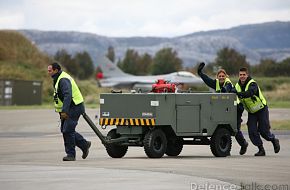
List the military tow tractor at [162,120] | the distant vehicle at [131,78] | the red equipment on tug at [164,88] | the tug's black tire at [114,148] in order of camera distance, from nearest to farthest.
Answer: the military tow tractor at [162,120], the tug's black tire at [114,148], the red equipment on tug at [164,88], the distant vehicle at [131,78]

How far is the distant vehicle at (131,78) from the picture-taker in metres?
91.1

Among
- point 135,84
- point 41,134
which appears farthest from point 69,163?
point 135,84

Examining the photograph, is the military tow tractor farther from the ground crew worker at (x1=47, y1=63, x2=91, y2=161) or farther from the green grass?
the green grass

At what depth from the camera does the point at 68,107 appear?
18.6 metres

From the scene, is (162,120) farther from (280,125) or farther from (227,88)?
(280,125)

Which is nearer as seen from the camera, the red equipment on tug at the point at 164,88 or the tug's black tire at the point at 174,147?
the red equipment on tug at the point at 164,88

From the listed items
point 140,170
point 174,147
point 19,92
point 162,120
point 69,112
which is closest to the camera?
point 140,170

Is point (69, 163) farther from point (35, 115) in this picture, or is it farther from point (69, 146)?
point (35, 115)

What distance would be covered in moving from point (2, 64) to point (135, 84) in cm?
1924

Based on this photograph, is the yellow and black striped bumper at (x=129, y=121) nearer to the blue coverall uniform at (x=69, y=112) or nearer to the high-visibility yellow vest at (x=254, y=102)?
the blue coverall uniform at (x=69, y=112)

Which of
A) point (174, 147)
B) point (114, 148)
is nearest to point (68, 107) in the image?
point (114, 148)

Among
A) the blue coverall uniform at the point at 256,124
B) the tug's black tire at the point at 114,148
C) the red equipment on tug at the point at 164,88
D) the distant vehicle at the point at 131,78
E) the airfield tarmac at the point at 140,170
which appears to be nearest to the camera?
the airfield tarmac at the point at 140,170

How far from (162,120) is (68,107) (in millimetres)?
2054

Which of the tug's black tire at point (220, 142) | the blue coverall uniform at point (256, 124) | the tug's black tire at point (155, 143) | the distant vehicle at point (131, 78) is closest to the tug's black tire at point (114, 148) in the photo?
the tug's black tire at point (155, 143)
